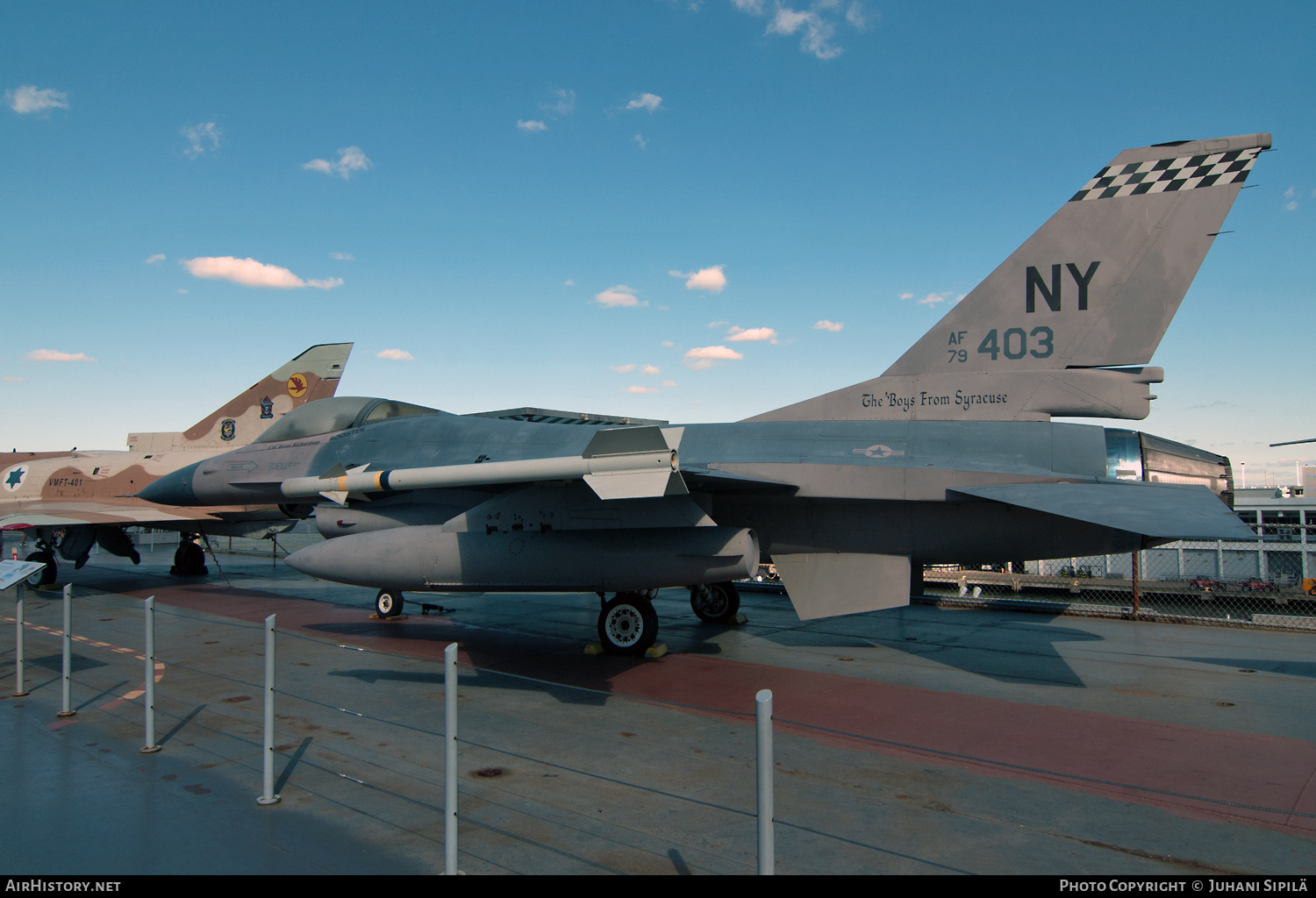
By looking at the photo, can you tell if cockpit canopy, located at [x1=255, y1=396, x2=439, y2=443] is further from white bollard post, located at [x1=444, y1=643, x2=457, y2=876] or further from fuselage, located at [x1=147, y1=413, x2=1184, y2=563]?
white bollard post, located at [x1=444, y1=643, x2=457, y2=876]

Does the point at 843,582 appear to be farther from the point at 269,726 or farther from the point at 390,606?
the point at 390,606

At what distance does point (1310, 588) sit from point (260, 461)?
1825 cm

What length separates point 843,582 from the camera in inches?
321

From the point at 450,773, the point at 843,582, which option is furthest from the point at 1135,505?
the point at 450,773

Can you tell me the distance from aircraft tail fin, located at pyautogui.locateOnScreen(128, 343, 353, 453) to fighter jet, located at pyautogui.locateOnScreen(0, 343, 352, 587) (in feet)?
0.08

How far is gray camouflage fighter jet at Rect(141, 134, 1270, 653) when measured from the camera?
749cm

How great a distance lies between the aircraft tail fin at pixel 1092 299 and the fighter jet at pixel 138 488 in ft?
35.8

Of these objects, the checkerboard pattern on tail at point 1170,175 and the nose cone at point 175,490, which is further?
the nose cone at point 175,490

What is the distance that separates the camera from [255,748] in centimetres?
568

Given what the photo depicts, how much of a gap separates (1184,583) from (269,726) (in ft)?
55.5

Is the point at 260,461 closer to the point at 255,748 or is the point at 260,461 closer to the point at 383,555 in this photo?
the point at 383,555

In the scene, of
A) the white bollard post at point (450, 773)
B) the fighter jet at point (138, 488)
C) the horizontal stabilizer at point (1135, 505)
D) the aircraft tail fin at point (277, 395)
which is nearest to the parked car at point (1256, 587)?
the horizontal stabilizer at point (1135, 505)

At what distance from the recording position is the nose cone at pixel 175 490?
1242cm

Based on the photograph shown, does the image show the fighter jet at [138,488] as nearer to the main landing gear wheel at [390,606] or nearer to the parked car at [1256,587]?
the main landing gear wheel at [390,606]
